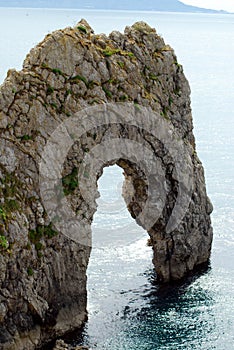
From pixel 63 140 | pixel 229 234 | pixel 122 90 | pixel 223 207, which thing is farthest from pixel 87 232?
→ pixel 223 207

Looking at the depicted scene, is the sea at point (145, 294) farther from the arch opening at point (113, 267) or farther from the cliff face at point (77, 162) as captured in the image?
the cliff face at point (77, 162)

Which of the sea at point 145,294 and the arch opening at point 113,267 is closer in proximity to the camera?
the sea at point 145,294

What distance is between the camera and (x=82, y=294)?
55.1m

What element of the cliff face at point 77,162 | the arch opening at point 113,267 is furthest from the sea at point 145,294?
the cliff face at point 77,162

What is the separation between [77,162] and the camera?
55500mm

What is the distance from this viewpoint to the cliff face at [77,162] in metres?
51.0

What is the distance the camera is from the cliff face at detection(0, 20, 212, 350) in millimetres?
51031

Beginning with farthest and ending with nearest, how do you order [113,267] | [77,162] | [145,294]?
1. [113,267]
2. [145,294]
3. [77,162]

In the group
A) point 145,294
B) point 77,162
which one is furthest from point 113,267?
point 77,162

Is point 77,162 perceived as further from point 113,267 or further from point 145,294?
point 113,267

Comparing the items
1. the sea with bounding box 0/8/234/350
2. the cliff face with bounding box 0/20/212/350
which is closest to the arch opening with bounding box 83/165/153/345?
the sea with bounding box 0/8/234/350

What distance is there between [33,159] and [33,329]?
1251 cm

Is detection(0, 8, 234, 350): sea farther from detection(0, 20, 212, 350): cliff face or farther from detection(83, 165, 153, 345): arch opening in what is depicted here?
detection(0, 20, 212, 350): cliff face

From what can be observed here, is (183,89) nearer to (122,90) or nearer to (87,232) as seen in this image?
(122,90)
